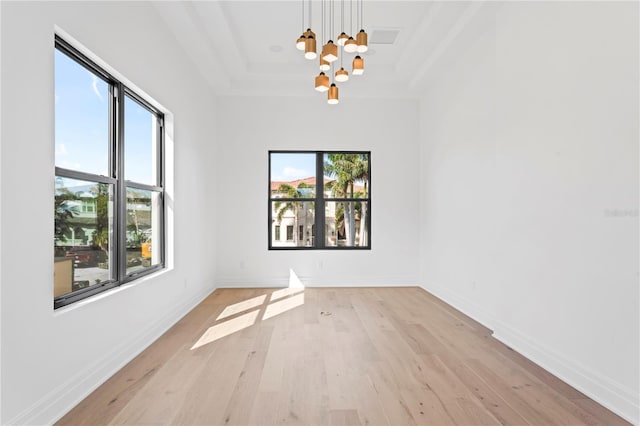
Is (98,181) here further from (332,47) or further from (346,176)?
(346,176)

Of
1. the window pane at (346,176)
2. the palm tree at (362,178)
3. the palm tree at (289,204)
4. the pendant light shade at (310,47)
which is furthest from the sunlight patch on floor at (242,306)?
the pendant light shade at (310,47)

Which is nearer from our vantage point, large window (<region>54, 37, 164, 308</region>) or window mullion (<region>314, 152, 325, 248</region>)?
large window (<region>54, 37, 164, 308</region>)

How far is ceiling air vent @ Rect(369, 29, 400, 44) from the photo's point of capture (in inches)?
161

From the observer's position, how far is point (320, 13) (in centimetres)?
374

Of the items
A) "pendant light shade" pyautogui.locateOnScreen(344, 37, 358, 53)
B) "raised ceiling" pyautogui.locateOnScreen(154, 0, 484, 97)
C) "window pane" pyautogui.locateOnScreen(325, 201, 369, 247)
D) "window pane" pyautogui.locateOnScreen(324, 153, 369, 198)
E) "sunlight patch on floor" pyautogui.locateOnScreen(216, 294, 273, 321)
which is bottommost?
"sunlight patch on floor" pyautogui.locateOnScreen(216, 294, 273, 321)

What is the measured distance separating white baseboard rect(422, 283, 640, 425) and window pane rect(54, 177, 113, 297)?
11.1ft

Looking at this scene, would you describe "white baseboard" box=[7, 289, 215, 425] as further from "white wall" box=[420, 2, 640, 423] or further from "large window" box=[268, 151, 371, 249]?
"white wall" box=[420, 2, 640, 423]

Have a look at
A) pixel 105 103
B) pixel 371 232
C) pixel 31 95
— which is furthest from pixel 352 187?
pixel 31 95

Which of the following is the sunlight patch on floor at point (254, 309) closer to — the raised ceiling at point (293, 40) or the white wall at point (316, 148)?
the white wall at point (316, 148)

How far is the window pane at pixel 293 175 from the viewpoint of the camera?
5559 millimetres

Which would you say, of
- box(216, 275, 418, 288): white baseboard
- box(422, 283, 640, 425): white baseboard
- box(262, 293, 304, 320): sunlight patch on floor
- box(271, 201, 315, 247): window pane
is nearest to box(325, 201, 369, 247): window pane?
box(271, 201, 315, 247): window pane

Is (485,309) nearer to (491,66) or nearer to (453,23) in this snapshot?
(491,66)

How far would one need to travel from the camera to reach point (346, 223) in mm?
5645

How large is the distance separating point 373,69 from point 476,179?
2.44m
